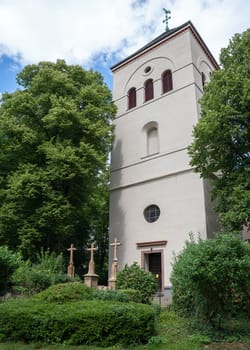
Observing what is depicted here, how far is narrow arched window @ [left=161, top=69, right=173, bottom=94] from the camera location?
2006 centimetres

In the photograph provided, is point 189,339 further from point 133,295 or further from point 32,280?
point 32,280

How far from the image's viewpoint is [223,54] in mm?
15133

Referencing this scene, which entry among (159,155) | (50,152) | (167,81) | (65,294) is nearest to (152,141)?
(159,155)

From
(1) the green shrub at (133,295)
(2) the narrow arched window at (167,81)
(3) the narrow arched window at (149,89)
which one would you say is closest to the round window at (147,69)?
(3) the narrow arched window at (149,89)

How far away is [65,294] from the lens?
8953 millimetres

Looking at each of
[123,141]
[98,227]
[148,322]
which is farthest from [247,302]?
[98,227]

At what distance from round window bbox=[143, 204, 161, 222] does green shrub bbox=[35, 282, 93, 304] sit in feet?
28.4

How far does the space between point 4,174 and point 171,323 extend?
41.4 ft

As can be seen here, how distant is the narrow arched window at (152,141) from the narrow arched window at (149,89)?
2246 mm

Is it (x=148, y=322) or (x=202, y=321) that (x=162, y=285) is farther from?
(x=148, y=322)

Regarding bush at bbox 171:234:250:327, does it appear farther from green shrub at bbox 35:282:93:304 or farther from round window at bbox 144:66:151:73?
round window at bbox 144:66:151:73

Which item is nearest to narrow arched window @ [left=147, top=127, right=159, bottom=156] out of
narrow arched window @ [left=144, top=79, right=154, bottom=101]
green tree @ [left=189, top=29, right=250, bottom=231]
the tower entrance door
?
narrow arched window @ [left=144, top=79, right=154, bottom=101]

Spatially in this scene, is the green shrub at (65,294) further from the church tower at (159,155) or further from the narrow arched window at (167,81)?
the narrow arched window at (167,81)

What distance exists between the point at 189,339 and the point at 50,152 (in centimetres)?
1154
